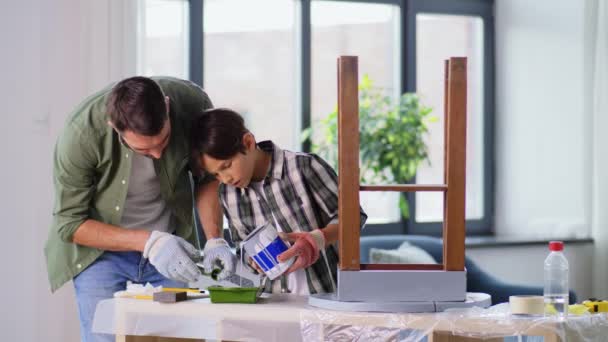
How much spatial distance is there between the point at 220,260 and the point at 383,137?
2324 millimetres

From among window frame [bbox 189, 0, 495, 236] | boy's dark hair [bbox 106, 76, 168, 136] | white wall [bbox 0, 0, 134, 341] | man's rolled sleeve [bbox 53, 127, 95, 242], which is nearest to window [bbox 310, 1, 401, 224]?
window frame [bbox 189, 0, 495, 236]

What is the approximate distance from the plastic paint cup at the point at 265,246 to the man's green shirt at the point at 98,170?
0.37 m

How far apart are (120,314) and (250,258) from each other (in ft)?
1.16

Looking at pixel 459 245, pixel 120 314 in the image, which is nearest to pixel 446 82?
pixel 459 245

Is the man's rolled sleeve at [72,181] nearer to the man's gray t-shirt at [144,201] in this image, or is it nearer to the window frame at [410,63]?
the man's gray t-shirt at [144,201]

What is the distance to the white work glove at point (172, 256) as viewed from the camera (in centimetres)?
212

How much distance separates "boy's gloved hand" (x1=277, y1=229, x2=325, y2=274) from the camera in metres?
2.02

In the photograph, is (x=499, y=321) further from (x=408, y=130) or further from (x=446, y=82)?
(x=408, y=130)

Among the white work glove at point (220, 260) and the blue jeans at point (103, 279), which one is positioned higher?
the white work glove at point (220, 260)

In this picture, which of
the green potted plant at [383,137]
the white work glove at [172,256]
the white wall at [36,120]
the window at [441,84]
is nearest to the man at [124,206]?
the white work glove at [172,256]

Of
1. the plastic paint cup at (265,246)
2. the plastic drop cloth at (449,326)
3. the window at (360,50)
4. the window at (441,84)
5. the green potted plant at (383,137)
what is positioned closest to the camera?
the plastic drop cloth at (449,326)

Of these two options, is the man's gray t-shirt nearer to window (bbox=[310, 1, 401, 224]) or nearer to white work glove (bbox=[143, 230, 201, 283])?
white work glove (bbox=[143, 230, 201, 283])

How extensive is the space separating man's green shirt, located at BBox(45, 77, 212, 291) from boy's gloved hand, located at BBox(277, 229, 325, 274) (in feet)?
1.29

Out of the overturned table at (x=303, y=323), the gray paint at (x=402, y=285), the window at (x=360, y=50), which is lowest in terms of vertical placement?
the overturned table at (x=303, y=323)
